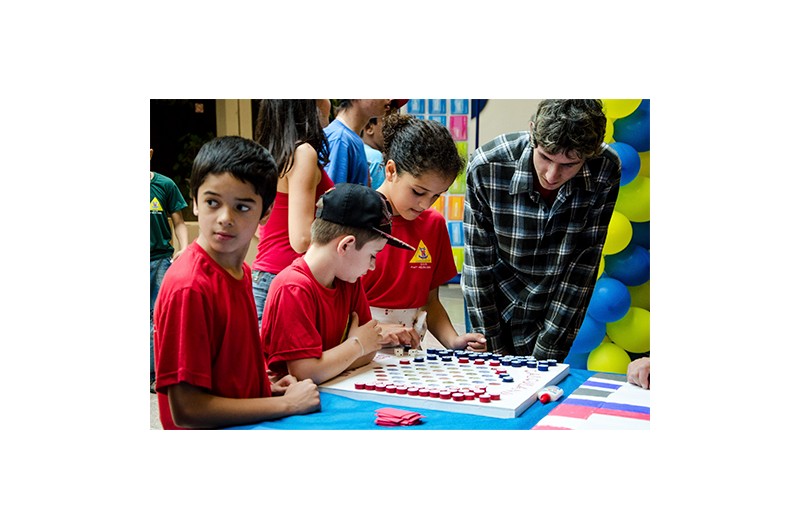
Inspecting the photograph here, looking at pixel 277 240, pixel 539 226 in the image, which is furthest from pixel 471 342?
pixel 277 240

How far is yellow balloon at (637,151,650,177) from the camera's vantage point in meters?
2.27

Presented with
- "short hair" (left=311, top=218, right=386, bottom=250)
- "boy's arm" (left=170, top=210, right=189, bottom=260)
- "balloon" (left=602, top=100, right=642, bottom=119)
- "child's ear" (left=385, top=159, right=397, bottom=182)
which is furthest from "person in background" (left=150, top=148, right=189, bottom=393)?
"balloon" (left=602, top=100, right=642, bottom=119)

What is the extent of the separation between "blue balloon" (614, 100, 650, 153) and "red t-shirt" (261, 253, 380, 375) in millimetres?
1066

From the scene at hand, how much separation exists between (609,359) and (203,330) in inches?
55.1

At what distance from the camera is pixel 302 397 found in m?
1.78

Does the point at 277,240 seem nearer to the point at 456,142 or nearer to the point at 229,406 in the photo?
the point at 229,406

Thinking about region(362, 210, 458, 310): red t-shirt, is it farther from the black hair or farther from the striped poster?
the striped poster

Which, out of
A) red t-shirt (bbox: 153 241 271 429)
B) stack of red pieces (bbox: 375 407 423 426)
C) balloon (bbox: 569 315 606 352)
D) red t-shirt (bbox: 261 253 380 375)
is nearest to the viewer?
red t-shirt (bbox: 153 241 271 429)

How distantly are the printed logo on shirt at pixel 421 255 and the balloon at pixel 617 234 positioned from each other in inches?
23.8

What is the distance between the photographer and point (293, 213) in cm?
199

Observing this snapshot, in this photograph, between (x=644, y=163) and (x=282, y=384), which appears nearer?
(x=282, y=384)

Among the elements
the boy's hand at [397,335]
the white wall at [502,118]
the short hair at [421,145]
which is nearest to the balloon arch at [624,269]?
the white wall at [502,118]

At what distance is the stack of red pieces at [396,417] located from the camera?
1.76 metres
